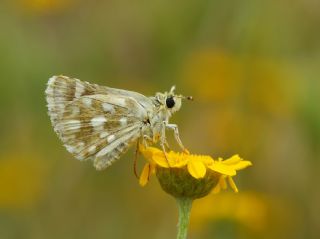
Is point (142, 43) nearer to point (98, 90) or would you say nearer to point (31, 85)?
point (31, 85)

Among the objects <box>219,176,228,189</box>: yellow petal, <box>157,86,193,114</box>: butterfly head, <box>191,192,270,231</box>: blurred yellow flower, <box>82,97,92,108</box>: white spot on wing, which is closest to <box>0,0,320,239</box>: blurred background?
<box>191,192,270,231</box>: blurred yellow flower

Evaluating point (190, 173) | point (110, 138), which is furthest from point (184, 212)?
point (110, 138)

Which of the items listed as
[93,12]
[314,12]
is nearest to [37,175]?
[93,12]

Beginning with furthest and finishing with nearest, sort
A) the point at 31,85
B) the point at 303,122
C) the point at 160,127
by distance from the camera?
the point at 31,85 < the point at 303,122 < the point at 160,127

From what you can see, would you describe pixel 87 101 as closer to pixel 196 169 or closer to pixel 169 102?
pixel 169 102

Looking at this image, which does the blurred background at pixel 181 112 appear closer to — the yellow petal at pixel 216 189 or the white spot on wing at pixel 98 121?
the white spot on wing at pixel 98 121

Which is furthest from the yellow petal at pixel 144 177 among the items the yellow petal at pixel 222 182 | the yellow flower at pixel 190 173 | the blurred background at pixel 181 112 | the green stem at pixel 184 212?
the blurred background at pixel 181 112
